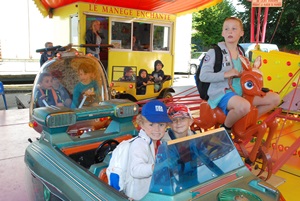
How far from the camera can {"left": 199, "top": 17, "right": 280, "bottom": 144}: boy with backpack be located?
2.55 meters

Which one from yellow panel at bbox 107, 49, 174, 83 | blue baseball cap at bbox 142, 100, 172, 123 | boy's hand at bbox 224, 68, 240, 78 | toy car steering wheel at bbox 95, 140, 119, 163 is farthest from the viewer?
yellow panel at bbox 107, 49, 174, 83

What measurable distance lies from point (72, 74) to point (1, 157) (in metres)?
1.31

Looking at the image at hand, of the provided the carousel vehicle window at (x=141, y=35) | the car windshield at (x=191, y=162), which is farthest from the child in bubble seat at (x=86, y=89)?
the carousel vehicle window at (x=141, y=35)

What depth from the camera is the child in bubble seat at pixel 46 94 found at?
3369mm

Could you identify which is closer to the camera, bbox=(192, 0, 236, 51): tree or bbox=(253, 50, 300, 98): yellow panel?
bbox=(253, 50, 300, 98): yellow panel

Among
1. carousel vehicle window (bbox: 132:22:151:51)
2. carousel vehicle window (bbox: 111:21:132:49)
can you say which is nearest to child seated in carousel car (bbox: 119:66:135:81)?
carousel vehicle window (bbox: 111:21:132:49)

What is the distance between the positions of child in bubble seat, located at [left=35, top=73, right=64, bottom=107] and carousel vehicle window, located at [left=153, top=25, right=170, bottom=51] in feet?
16.9

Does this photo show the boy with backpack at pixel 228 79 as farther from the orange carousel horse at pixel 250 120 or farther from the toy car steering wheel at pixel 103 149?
the toy car steering wheel at pixel 103 149

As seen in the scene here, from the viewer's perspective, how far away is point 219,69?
265 cm

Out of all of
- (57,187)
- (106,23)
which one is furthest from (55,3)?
(57,187)

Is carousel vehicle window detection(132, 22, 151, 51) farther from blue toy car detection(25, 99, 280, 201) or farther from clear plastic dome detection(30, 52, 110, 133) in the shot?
blue toy car detection(25, 99, 280, 201)

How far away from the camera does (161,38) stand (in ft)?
27.6

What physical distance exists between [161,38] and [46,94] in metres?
5.50

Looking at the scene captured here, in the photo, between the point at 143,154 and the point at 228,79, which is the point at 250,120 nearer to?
the point at 228,79
